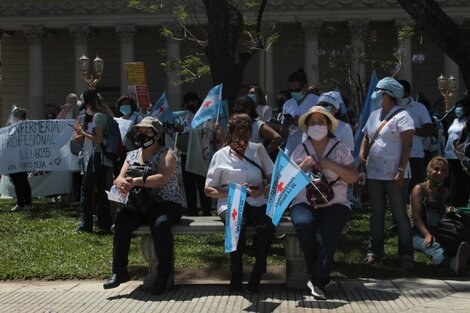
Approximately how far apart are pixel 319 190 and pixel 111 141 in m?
4.00

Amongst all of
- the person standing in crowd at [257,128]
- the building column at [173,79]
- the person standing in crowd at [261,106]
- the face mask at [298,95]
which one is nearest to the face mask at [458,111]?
the person standing in crowd at [261,106]

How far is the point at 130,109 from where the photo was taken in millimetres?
10938

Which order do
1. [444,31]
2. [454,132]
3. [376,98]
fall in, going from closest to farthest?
[376,98] → [444,31] → [454,132]

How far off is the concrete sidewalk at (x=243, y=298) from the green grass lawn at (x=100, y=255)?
448 millimetres

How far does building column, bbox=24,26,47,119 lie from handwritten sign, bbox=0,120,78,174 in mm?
36188

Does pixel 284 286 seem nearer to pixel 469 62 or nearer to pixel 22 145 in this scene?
pixel 469 62

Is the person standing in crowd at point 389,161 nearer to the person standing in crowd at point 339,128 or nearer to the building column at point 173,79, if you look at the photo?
the person standing in crowd at point 339,128

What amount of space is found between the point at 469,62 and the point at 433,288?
131 inches

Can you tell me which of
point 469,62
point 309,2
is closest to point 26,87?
point 309,2

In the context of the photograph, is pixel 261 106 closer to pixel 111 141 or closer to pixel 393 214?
pixel 111 141

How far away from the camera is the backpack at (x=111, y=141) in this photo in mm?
9148

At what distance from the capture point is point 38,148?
494 inches

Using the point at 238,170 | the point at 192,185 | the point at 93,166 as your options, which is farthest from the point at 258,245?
the point at 192,185

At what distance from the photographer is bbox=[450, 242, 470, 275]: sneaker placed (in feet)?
22.4
